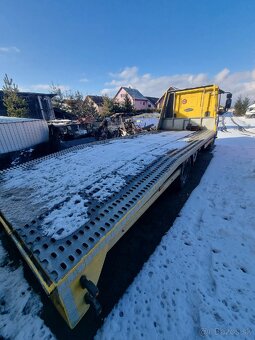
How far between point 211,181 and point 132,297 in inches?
140

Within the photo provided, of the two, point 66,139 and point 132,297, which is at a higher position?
point 66,139

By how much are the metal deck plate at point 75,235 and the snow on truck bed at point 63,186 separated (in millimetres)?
54

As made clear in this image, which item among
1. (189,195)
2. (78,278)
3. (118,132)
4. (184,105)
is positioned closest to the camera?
(78,278)

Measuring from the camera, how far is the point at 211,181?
438 cm

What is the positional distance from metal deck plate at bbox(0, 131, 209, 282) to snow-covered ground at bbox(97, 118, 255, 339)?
→ 985mm

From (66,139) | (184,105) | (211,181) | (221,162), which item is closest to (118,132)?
(66,139)

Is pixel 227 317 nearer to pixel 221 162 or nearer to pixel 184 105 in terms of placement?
pixel 221 162

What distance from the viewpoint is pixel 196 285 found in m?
1.80

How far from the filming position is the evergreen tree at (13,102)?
15.5 m

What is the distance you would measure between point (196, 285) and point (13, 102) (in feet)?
63.8

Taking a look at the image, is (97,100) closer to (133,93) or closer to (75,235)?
(133,93)

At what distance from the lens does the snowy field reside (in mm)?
1461

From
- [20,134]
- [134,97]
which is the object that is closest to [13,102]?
[20,134]

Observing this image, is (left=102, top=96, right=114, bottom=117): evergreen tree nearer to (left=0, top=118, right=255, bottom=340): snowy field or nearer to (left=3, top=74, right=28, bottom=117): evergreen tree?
(left=3, top=74, right=28, bottom=117): evergreen tree
